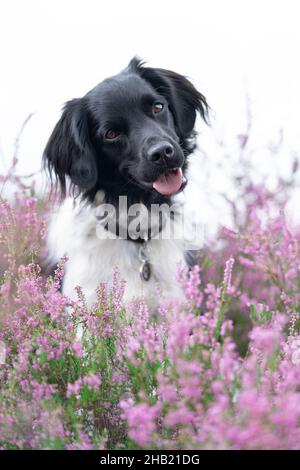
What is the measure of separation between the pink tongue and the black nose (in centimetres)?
18

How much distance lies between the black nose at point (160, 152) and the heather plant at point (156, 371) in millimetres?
767

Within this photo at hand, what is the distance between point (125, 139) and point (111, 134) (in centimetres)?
12

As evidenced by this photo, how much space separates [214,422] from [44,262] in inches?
102

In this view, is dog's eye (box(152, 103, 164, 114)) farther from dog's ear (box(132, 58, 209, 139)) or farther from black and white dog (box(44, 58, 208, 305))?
dog's ear (box(132, 58, 209, 139))

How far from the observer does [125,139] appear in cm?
322

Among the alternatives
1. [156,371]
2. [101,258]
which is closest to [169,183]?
[101,258]

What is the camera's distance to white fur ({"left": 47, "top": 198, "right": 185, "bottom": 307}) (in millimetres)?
3223

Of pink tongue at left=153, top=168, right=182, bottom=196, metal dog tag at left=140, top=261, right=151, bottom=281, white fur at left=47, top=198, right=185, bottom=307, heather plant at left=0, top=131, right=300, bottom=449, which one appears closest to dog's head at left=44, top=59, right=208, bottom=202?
pink tongue at left=153, top=168, right=182, bottom=196

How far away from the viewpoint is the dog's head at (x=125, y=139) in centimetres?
308

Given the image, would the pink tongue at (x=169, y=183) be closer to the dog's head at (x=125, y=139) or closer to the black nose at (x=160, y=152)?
the dog's head at (x=125, y=139)

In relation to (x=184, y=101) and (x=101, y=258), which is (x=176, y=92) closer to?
(x=184, y=101)

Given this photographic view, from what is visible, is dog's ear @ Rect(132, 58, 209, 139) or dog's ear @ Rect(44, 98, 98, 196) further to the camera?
dog's ear @ Rect(132, 58, 209, 139)

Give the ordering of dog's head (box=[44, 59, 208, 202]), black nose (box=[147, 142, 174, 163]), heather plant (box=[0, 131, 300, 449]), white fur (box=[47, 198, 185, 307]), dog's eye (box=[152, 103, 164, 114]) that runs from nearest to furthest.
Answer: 1. heather plant (box=[0, 131, 300, 449])
2. black nose (box=[147, 142, 174, 163])
3. dog's head (box=[44, 59, 208, 202])
4. white fur (box=[47, 198, 185, 307])
5. dog's eye (box=[152, 103, 164, 114])

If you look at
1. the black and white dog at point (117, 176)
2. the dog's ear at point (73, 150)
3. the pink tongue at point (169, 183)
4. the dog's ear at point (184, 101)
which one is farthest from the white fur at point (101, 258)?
the dog's ear at point (184, 101)
